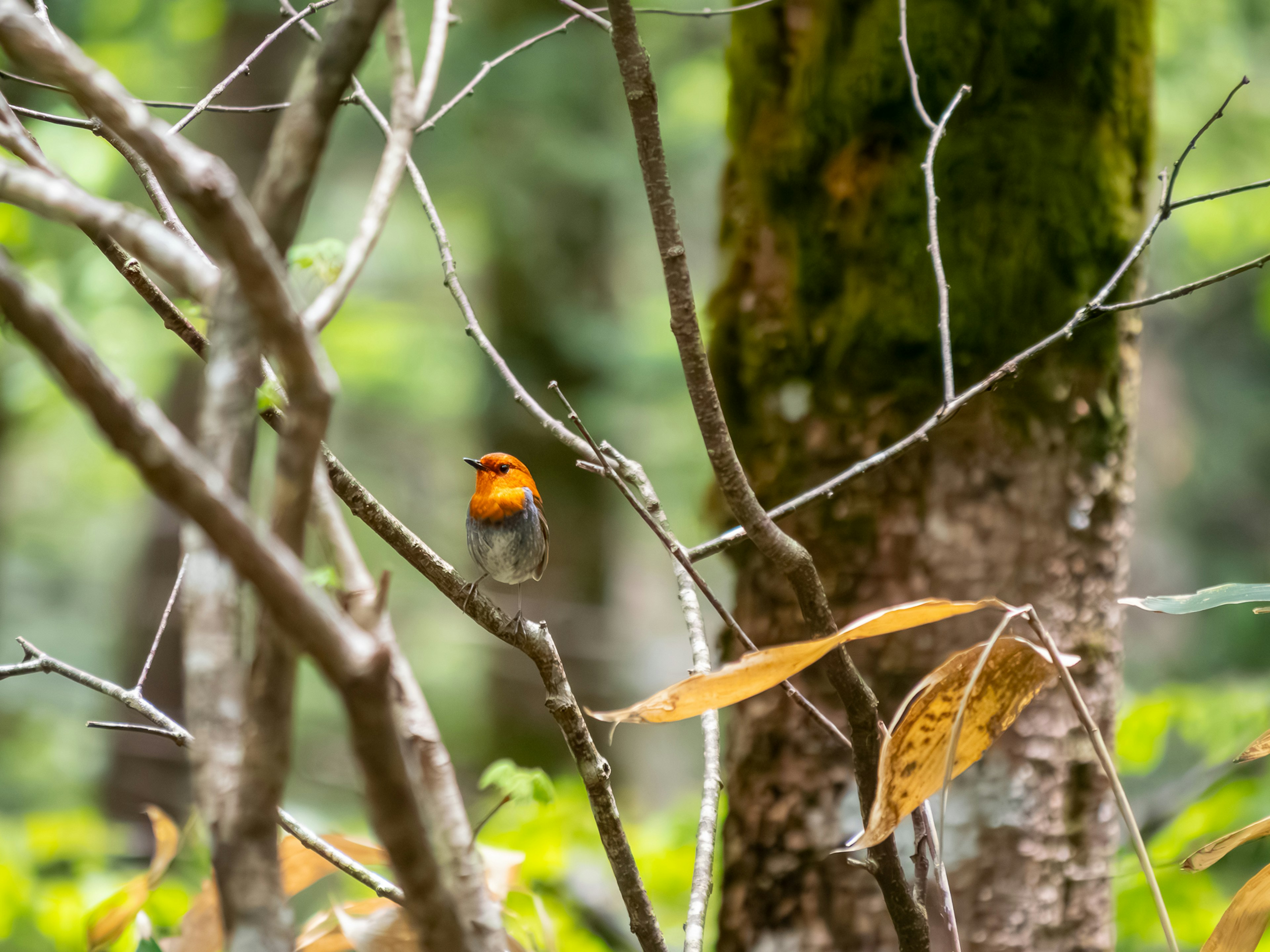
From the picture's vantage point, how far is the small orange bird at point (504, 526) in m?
2.17

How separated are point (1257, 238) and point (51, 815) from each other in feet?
22.1

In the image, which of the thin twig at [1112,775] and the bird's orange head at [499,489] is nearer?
the thin twig at [1112,775]

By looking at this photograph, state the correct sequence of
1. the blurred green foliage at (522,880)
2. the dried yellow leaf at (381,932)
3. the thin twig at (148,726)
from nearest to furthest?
the dried yellow leaf at (381,932)
the thin twig at (148,726)
the blurred green foliage at (522,880)

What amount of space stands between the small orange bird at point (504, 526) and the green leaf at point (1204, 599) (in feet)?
4.96

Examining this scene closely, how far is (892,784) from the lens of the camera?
2.32 feet

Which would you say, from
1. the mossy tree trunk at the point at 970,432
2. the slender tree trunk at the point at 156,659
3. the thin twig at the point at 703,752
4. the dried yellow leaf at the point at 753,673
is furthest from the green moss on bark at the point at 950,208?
the slender tree trunk at the point at 156,659

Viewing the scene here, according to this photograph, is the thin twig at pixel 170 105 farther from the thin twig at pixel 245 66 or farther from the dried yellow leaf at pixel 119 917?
the dried yellow leaf at pixel 119 917

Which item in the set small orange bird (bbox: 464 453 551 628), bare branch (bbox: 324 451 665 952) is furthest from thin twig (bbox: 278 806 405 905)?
small orange bird (bbox: 464 453 551 628)

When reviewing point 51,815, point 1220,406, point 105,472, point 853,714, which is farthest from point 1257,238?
point 105,472

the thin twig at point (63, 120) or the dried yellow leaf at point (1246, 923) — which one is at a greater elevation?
the thin twig at point (63, 120)

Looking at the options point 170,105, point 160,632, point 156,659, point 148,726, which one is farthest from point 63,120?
point 156,659

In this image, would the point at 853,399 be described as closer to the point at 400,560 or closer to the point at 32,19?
the point at 32,19

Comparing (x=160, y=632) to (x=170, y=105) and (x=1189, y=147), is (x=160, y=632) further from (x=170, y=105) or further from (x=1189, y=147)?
(x=1189, y=147)

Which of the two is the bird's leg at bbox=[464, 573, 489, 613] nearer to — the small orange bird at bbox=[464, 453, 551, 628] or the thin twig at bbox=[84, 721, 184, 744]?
the thin twig at bbox=[84, 721, 184, 744]
